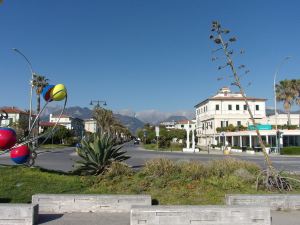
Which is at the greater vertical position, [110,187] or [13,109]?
[13,109]

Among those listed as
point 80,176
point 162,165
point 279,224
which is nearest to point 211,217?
point 279,224

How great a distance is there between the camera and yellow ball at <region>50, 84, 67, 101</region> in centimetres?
1279

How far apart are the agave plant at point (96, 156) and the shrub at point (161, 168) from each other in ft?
4.93

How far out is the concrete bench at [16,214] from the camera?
766 cm

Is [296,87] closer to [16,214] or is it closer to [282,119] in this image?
[282,119]

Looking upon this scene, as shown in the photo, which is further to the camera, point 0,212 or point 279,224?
point 279,224

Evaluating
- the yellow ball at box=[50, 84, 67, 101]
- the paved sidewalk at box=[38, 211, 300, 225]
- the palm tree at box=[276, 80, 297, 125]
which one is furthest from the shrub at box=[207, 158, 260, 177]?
the palm tree at box=[276, 80, 297, 125]

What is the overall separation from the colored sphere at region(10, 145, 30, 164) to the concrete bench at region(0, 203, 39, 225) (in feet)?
18.3

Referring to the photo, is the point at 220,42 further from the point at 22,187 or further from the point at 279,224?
the point at 22,187

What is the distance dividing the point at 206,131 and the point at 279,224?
86438mm

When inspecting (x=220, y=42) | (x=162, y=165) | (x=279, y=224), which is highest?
(x=220, y=42)

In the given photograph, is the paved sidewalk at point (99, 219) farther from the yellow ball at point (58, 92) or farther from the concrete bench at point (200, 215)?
the yellow ball at point (58, 92)

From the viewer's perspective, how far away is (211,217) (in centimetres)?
775

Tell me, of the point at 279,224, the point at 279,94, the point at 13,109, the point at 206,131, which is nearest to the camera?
the point at 279,224
